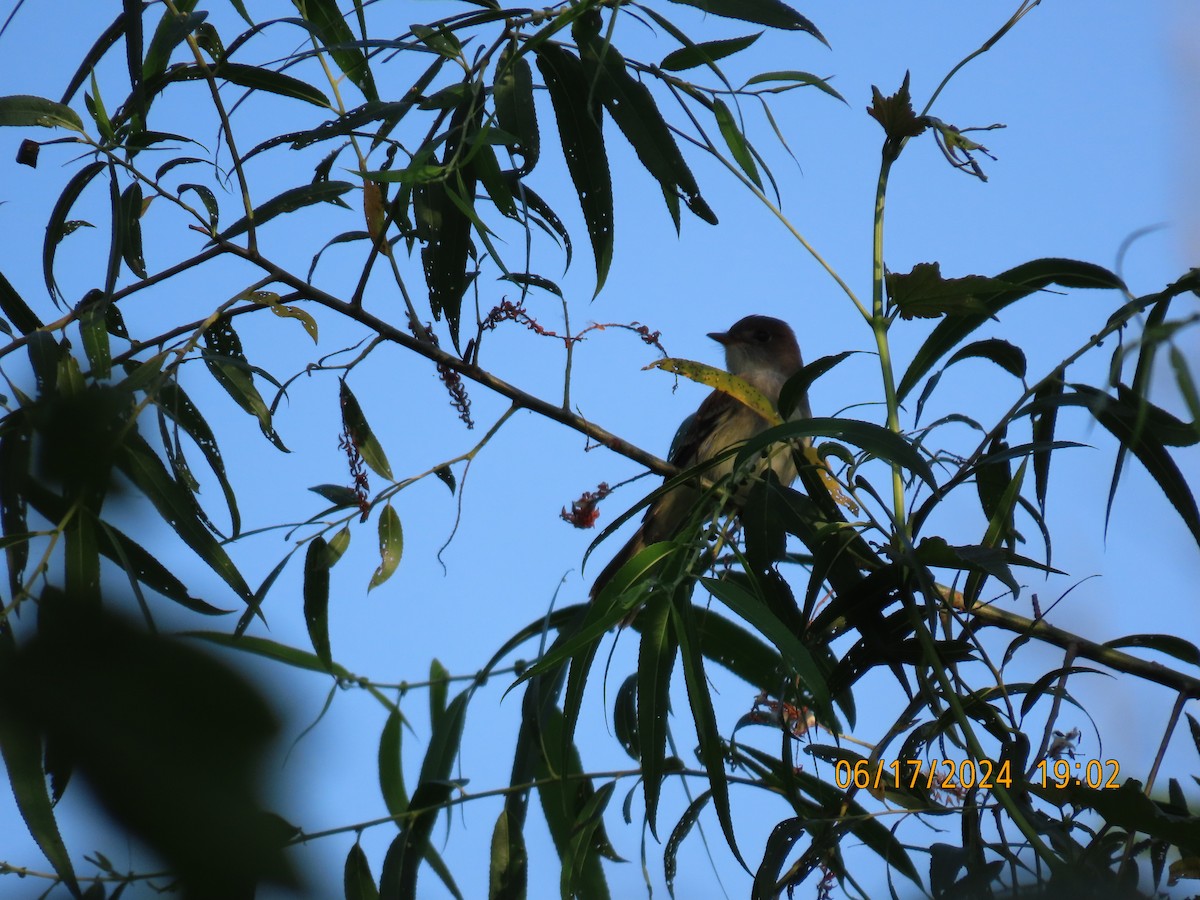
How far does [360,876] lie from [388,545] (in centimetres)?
63

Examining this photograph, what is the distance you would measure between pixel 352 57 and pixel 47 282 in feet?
2.49

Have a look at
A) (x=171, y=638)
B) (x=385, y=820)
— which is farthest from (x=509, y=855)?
(x=171, y=638)

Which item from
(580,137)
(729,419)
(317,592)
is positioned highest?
(729,419)

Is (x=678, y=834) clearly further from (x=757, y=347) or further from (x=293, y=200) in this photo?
(x=757, y=347)

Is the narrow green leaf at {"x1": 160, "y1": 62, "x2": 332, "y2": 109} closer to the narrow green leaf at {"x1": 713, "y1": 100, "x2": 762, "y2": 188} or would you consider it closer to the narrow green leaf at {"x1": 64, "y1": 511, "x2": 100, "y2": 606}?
the narrow green leaf at {"x1": 713, "y1": 100, "x2": 762, "y2": 188}

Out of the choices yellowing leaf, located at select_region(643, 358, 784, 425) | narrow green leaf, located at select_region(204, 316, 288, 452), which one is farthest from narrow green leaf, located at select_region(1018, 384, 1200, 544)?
narrow green leaf, located at select_region(204, 316, 288, 452)

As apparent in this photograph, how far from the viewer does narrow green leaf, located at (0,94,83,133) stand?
2191mm

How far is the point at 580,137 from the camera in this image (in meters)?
2.29

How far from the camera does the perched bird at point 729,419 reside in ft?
14.0

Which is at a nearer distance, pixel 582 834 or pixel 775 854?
pixel 775 854

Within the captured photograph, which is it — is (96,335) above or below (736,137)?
below

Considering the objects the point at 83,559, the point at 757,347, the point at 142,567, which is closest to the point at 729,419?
the point at 757,347

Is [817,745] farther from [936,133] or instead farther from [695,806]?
[936,133]

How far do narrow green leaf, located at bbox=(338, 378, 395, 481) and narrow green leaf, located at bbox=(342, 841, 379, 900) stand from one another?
746 millimetres
